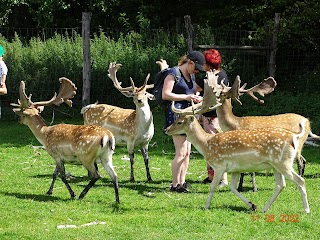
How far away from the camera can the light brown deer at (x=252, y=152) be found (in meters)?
8.03

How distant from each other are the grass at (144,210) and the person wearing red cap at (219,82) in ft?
0.88

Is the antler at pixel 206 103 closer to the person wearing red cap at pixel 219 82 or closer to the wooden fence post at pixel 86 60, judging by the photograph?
the person wearing red cap at pixel 219 82

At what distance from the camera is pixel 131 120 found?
11.1 metres

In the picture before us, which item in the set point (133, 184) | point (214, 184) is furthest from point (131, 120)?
point (214, 184)

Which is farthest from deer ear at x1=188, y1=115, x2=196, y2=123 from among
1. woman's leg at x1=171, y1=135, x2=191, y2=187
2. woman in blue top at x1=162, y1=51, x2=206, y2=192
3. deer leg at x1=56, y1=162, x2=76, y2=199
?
deer leg at x1=56, y1=162, x2=76, y2=199

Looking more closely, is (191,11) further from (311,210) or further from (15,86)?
(311,210)

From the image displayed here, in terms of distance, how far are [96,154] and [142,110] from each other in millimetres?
1965

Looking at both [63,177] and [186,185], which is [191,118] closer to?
[186,185]

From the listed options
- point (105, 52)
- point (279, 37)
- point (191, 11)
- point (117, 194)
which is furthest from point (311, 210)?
point (191, 11)

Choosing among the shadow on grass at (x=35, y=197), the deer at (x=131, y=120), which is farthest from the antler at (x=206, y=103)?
the shadow on grass at (x=35, y=197)

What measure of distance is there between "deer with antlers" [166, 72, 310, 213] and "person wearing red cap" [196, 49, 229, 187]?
45.7 inches

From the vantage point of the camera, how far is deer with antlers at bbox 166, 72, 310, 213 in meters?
8.03
